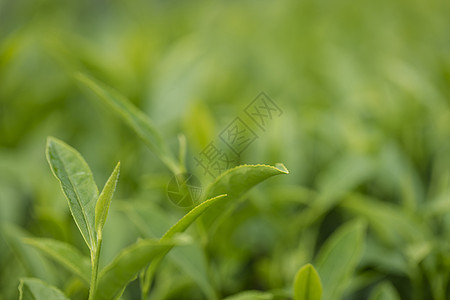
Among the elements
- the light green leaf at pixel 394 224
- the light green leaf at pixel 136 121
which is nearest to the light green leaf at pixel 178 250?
the light green leaf at pixel 136 121

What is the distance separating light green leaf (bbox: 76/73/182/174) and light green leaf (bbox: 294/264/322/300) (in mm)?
231

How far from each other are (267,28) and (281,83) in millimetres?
763

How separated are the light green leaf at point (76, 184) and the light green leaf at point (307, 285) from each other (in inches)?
10.3

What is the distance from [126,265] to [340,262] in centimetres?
35

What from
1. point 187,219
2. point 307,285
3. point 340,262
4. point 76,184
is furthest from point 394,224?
point 76,184

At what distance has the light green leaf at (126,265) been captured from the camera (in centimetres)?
45

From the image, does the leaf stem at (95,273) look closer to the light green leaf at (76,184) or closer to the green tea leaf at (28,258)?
the light green leaf at (76,184)

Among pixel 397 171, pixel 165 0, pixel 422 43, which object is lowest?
pixel 397 171

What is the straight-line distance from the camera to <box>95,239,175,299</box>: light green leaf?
1.49 feet

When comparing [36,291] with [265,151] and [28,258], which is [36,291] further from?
[265,151]

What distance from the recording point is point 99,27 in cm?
259

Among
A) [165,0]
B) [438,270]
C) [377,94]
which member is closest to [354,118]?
[377,94]

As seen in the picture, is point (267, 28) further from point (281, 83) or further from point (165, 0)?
point (165, 0)

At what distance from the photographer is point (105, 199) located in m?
0.50
